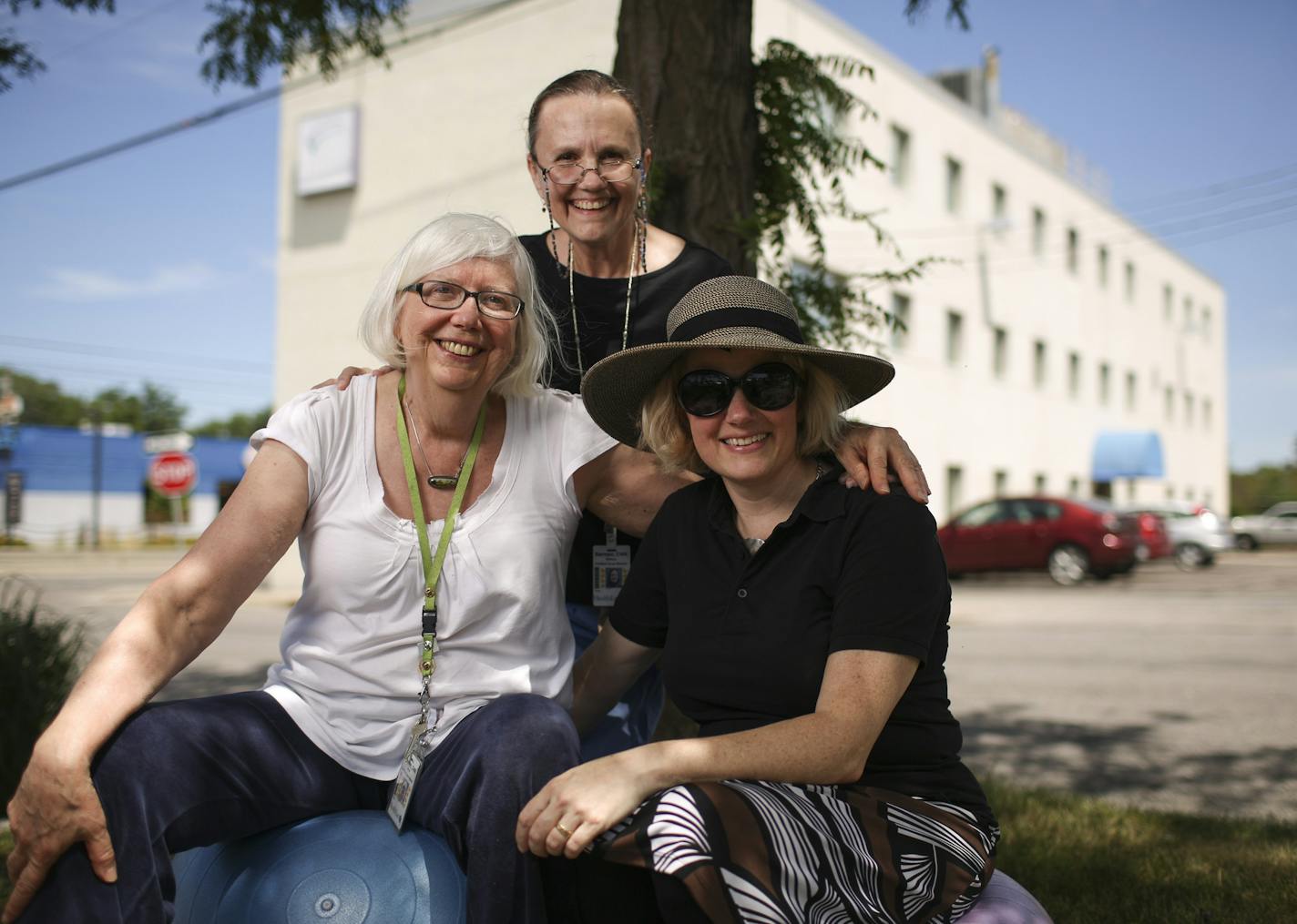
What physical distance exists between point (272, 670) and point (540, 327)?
3.46 feet

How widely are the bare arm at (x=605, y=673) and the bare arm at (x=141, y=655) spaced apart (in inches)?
31.5

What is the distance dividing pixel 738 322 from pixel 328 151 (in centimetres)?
1902

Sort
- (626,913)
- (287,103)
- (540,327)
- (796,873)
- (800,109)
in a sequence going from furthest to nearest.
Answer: (287,103) → (800,109) → (540,327) → (626,913) → (796,873)

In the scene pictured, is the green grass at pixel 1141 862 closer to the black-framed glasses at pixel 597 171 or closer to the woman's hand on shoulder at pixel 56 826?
the black-framed glasses at pixel 597 171

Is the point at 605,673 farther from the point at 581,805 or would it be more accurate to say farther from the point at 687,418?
the point at 581,805

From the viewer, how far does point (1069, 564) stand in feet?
63.6

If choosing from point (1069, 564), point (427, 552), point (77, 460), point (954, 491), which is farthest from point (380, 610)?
point (77, 460)

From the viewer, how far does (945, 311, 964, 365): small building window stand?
25.4 metres

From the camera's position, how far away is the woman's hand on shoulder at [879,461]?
251cm

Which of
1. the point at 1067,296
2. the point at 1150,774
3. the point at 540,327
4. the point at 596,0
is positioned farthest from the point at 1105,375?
the point at 540,327

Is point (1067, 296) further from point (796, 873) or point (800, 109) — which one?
point (796, 873)

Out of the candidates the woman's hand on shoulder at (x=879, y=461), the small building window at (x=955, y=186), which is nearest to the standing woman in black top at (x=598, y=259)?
the woman's hand on shoulder at (x=879, y=461)

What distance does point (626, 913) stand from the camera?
7.43 ft

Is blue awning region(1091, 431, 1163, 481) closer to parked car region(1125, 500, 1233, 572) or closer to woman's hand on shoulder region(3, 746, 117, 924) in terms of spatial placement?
parked car region(1125, 500, 1233, 572)
